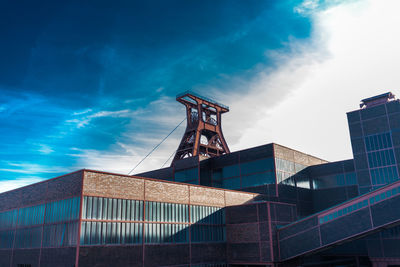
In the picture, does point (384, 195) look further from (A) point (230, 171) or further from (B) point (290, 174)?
(A) point (230, 171)

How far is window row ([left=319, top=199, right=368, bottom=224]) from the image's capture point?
90.5ft

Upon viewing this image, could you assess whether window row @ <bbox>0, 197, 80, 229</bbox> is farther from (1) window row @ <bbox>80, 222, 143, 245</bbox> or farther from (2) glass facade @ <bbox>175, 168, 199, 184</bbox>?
(2) glass facade @ <bbox>175, 168, 199, 184</bbox>

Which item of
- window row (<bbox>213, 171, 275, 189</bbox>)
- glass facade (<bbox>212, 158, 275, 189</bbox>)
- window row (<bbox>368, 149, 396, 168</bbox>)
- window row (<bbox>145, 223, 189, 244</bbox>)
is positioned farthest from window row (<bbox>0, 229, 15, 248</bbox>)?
window row (<bbox>368, 149, 396, 168</bbox>)

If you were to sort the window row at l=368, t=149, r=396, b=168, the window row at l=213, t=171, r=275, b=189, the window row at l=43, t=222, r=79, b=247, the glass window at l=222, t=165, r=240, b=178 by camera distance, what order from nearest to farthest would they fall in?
the window row at l=43, t=222, r=79, b=247, the window row at l=368, t=149, r=396, b=168, the window row at l=213, t=171, r=275, b=189, the glass window at l=222, t=165, r=240, b=178

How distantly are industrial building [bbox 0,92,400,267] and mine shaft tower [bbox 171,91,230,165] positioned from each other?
11.7 m

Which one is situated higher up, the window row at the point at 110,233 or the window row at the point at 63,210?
the window row at the point at 63,210

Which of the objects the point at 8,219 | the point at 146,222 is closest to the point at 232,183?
the point at 146,222

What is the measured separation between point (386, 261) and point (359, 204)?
31.6ft

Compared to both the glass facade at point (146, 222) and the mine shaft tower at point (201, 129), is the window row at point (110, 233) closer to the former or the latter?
the glass facade at point (146, 222)

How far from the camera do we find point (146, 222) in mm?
27109

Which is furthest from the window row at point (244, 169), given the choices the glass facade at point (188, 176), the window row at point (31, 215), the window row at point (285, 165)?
the window row at point (31, 215)

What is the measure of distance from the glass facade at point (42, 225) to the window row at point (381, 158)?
30.2m

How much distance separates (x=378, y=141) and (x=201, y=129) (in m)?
26.7

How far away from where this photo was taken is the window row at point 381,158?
35969 mm
